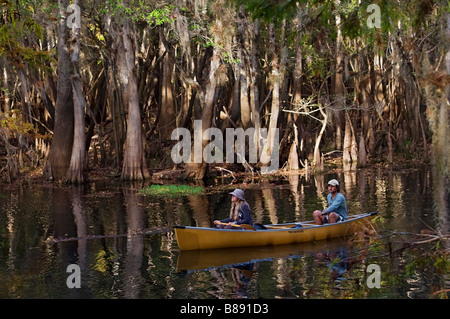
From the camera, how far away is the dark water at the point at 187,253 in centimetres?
1152

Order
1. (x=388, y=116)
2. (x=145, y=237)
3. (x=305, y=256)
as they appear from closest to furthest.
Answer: (x=305, y=256) → (x=145, y=237) → (x=388, y=116)

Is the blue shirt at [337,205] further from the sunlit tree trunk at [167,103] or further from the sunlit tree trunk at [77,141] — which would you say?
the sunlit tree trunk at [167,103]

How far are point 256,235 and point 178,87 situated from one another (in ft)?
86.1

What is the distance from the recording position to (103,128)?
38344mm

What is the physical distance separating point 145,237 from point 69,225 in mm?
3156

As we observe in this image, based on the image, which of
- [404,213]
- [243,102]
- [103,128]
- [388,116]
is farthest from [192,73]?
[404,213]

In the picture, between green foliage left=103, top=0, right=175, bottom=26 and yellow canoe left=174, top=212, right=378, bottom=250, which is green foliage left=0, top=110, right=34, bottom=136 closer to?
green foliage left=103, top=0, right=175, bottom=26

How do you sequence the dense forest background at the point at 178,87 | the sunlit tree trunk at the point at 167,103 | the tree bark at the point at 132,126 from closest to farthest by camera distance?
the dense forest background at the point at 178,87 → the tree bark at the point at 132,126 → the sunlit tree trunk at the point at 167,103

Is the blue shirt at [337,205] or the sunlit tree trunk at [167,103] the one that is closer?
the blue shirt at [337,205]

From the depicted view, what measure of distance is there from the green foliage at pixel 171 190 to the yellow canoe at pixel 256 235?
985cm

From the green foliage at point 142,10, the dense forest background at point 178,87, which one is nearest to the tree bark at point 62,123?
the dense forest background at point 178,87

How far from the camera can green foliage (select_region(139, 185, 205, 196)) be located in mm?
25219

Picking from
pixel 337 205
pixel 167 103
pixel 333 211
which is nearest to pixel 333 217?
pixel 333 211
